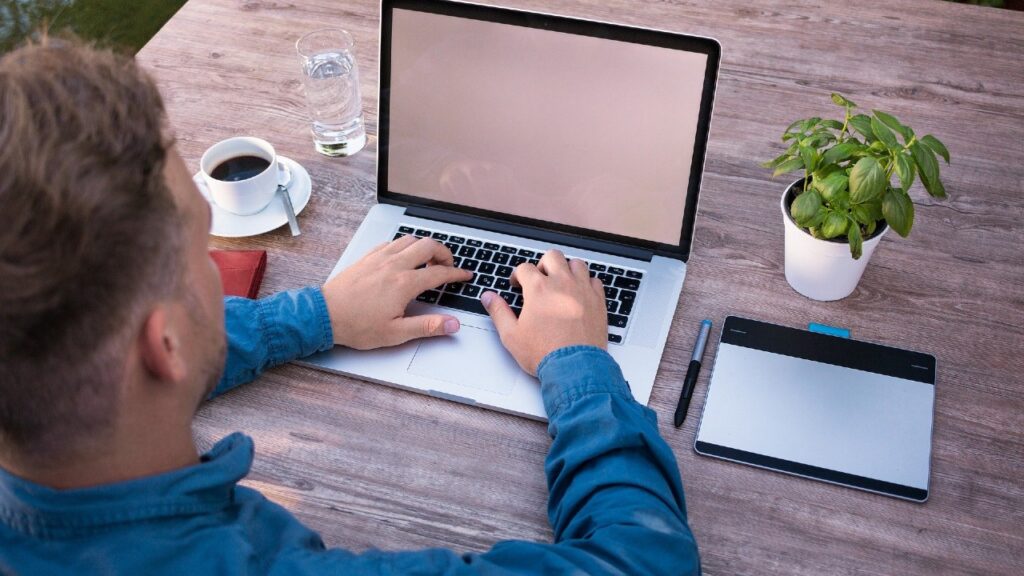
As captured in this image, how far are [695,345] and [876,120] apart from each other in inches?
12.2

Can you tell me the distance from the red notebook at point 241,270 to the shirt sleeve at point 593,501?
381 millimetres

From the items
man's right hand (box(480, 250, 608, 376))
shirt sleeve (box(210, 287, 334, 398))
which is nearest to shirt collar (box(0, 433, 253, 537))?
shirt sleeve (box(210, 287, 334, 398))

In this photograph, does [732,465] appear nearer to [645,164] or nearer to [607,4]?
[645,164]

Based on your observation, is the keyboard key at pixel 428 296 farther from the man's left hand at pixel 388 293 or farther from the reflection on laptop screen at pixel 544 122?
the reflection on laptop screen at pixel 544 122

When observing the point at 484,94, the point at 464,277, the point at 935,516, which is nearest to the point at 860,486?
the point at 935,516

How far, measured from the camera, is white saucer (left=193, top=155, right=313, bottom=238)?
1.17 metres

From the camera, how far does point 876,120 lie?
0.97 meters

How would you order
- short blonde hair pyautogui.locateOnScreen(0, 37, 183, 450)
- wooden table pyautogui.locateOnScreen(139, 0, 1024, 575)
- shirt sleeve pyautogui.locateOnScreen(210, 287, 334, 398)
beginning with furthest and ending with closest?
shirt sleeve pyautogui.locateOnScreen(210, 287, 334, 398), wooden table pyautogui.locateOnScreen(139, 0, 1024, 575), short blonde hair pyautogui.locateOnScreen(0, 37, 183, 450)

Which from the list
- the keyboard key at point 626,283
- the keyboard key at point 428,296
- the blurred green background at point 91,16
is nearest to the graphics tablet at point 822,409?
the keyboard key at point 626,283

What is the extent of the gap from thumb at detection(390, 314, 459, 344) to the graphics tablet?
30 cm

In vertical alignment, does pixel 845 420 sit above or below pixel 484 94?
below

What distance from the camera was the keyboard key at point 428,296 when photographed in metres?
1.08

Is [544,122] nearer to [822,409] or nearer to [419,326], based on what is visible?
[419,326]

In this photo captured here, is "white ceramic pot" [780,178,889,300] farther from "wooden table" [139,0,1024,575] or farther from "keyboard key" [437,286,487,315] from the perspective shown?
"keyboard key" [437,286,487,315]
